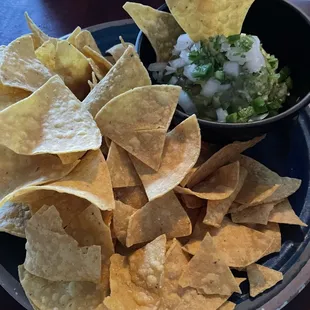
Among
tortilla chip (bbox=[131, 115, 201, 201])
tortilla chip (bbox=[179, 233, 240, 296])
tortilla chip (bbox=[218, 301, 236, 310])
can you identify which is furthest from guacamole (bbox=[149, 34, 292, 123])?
tortilla chip (bbox=[218, 301, 236, 310])

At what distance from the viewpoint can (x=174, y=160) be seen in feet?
3.97

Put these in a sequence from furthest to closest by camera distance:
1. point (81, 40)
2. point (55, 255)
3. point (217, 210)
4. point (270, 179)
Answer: point (81, 40) → point (270, 179) → point (217, 210) → point (55, 255)

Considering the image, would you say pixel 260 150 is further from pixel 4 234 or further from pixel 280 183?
→ pixel 4 234

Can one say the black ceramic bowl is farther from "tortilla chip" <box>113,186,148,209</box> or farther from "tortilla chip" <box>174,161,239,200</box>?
"tortilla chip" <box>113,186,148,209</box>

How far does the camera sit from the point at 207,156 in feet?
4.42

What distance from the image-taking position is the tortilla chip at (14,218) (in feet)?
3.89

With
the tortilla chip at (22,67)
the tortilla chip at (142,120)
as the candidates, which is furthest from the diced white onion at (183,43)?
the tortilla chip at (22,67)

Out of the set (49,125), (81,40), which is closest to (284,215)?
(49,125)

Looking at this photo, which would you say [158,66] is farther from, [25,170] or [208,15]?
[25,170]

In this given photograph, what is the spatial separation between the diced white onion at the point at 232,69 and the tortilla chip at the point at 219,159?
0.18m

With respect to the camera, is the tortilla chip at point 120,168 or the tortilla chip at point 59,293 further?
the tortilla chip at point 120,168

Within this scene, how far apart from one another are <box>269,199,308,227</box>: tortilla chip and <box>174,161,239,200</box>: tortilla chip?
14 cm

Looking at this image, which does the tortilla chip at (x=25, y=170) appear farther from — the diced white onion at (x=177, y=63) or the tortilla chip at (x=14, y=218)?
the diced white onion at (x=177, y=63)

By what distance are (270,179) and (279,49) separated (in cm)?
41
